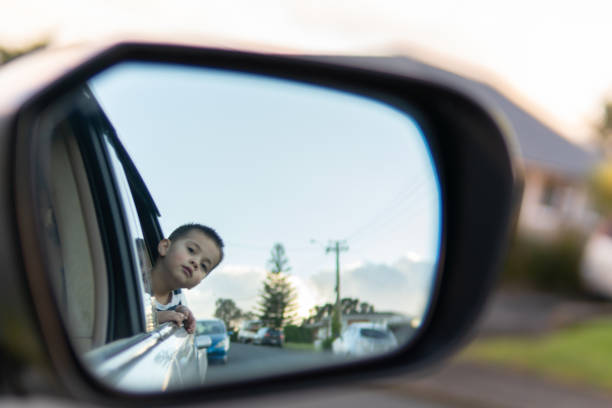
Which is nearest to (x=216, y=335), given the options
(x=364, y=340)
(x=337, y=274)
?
(x=337, y=274)

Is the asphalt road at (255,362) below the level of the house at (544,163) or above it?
below

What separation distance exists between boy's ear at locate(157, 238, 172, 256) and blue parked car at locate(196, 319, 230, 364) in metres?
0.16

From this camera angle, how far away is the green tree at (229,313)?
1.55 metres

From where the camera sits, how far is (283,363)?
5.75ft

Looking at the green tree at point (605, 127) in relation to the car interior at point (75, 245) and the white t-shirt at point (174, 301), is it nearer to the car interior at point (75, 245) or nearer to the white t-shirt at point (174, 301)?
the car interior at point (75, 245)

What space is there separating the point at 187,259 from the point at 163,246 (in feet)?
0.31

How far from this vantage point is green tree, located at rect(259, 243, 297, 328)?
1589 mm

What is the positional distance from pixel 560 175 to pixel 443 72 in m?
7.19

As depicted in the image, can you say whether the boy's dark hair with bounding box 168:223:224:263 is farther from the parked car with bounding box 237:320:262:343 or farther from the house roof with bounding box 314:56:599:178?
the house roof with bounding box 314:56:599:178

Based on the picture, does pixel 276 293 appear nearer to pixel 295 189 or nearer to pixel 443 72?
pixel 295 189

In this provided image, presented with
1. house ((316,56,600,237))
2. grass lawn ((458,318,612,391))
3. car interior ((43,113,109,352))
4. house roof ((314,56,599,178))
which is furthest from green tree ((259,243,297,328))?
house roof ((314,56,599,178))

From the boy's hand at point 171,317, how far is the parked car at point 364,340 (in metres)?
0.39

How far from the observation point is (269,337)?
1.62 meters

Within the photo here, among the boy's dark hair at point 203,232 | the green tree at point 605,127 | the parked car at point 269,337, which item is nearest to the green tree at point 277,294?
the parked car at point 269,337
